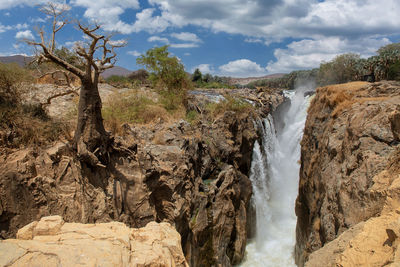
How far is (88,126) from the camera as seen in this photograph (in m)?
5.44

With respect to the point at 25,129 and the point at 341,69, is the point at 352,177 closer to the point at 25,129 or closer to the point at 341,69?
the point at 25,129

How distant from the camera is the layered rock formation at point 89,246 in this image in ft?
7.92

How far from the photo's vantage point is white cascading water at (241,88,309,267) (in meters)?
10.8

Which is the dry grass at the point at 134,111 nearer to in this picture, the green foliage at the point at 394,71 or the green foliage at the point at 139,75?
the green foliage at the point at 139,75

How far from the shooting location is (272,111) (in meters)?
21.8

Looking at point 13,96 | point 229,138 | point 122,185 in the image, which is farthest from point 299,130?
point 13,96

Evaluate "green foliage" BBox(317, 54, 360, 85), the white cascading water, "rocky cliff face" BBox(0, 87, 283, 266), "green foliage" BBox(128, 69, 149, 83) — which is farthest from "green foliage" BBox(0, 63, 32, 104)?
"green foliage" BBox(317, 54, 360, 85)

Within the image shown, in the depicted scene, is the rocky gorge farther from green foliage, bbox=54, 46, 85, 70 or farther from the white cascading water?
green foliage, bbox=54, 46, 85, 70

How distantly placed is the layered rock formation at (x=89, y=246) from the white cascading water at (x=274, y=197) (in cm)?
796

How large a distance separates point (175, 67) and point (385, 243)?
11.4 m

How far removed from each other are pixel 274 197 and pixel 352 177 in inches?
428

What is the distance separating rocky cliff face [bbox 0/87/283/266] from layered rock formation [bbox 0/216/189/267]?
1.87m

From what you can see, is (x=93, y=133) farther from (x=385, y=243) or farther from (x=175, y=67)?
(x=175, y=67)

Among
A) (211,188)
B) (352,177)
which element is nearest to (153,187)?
(211,188)
